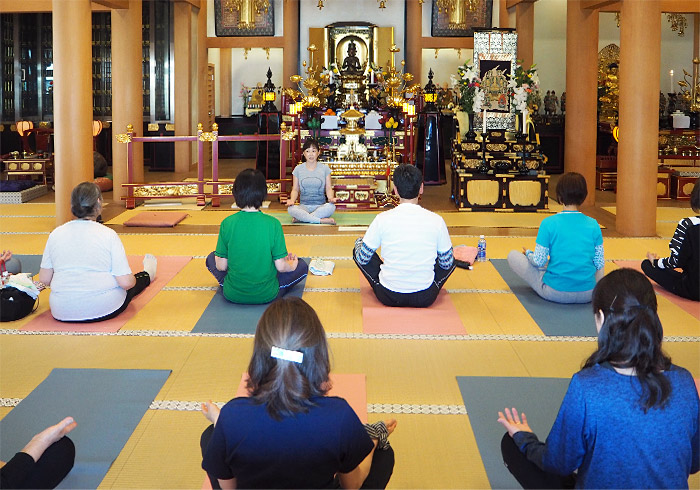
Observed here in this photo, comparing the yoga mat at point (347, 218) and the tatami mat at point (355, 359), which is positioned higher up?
the yoga mat at point (347, 218)

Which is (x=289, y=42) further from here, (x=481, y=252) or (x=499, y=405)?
(x=499, y=405)

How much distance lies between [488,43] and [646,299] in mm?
9734

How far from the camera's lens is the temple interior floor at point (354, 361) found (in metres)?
3.55

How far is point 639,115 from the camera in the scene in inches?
340

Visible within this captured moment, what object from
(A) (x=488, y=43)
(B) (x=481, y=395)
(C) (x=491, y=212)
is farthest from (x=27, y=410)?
(A) (x=488, y=43)

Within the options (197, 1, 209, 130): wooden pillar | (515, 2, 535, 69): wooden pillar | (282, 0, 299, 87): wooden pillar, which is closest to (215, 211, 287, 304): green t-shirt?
(515, 2, 535, 69): wooden pillar

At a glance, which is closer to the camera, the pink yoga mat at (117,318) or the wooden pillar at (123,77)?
the pink yoga mat at (117,318)

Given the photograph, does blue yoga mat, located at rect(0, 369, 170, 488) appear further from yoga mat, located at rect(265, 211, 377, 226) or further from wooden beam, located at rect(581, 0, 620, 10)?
wooden beam, located at rect(581, 0, 620, 10)

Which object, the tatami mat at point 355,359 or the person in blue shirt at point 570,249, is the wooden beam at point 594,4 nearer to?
the tatami mat at point 355,359

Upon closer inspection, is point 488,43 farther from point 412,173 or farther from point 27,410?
point 27,410

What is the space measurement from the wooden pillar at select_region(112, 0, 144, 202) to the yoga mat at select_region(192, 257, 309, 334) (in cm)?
544

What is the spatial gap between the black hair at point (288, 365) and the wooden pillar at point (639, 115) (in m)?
6.87

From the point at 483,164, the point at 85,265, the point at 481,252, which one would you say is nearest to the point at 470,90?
the point at 483,164

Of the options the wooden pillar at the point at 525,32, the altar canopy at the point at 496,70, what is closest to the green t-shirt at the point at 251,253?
the altar canopy at the point at 496,70
